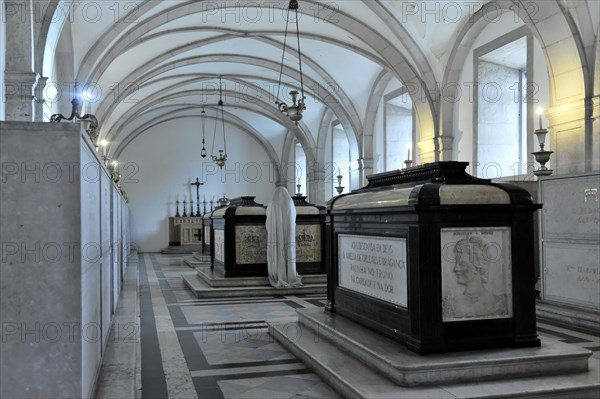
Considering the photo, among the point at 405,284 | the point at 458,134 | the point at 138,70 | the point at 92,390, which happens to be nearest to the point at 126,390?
the point at 92,390

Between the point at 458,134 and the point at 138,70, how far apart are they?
8.39 m

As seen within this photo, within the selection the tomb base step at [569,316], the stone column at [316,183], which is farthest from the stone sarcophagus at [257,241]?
the stone column at [316,183]

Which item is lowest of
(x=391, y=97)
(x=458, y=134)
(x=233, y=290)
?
(x=233, y=290)

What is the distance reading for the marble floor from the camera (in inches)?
152

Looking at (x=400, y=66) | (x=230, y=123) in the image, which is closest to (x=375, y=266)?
(x=400, y=66)

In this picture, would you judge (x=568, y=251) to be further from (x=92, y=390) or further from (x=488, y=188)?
(x=92, y=390)

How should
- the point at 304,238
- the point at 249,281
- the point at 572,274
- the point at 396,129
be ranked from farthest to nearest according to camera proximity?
the point at 396,129 → the point at 304,238 → the point at 249,281 → the point at 572,274

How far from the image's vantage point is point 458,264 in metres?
3.91

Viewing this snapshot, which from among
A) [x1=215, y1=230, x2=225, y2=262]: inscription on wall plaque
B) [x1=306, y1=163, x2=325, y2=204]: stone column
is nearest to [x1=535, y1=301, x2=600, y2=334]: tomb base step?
[x1=215, y1=230, x2=225, y2=262]: inscription on wall plaque

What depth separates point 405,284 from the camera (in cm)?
407

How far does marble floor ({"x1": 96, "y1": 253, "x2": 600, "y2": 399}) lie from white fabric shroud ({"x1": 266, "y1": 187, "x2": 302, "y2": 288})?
0.81m

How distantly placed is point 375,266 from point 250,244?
17.4ft

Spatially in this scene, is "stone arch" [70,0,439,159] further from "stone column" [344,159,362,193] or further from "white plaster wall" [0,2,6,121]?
"white plaster wall" [0,2,6,121]

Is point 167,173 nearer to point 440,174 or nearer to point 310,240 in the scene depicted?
point 310,240
